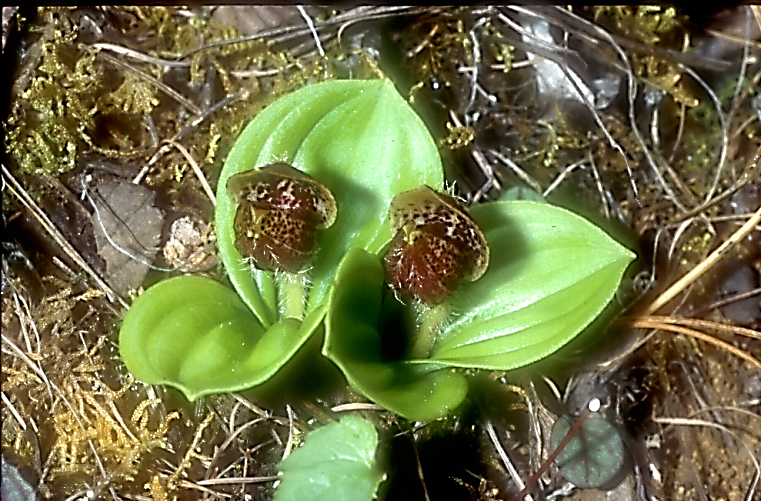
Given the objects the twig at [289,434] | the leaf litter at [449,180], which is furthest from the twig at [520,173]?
the twig at [289,434]

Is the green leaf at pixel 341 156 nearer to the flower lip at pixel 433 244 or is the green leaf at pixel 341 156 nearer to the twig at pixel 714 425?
the flower lip at pixel 433 244

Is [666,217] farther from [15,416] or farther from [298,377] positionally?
[15,416]

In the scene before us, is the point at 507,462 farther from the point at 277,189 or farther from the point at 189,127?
the point at 189,127

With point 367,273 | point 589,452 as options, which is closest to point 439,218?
point 367,273

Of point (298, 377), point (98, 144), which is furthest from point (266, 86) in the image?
point (298, 377)

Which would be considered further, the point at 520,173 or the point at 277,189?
the point at 520,173
